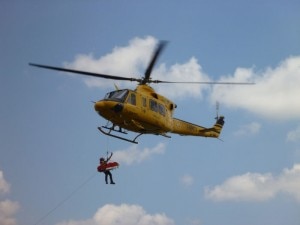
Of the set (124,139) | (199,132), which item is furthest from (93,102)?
(199,132)

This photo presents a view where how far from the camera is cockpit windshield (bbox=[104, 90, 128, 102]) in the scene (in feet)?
78.2

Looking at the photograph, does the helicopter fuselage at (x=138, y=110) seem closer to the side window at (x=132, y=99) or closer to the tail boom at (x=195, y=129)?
the side window at (x=132, y=99)

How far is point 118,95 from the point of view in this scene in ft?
79.0

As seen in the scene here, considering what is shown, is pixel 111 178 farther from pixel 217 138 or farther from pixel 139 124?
pixel 217 138

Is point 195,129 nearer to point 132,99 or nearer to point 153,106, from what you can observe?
point 153,106

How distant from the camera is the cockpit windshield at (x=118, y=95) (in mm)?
23828

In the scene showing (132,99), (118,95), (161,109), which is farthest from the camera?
(161,109)

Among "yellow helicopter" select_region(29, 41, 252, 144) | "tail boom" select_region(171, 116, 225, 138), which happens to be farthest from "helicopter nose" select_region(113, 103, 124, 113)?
"tail boom" select_region(171, 116, 225, 138)

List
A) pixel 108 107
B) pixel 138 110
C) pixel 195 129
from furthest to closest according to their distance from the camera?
pixel 195 129 → pixel 138 110 → pixel 108 107

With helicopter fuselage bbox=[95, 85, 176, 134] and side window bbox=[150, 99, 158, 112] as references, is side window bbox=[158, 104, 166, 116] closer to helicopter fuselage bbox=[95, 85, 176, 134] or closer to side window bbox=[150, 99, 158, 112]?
helicopter fuselage bbox=[95, 85, 176, 134]

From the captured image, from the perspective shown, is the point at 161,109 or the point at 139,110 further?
the point at 161,109

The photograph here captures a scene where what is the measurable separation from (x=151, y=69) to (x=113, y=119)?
14.2ft

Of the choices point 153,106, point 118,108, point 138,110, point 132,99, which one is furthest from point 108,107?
point 153,106

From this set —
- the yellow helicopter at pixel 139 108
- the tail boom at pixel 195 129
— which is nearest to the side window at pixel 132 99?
the yellow helicopter at pixel 139 108
